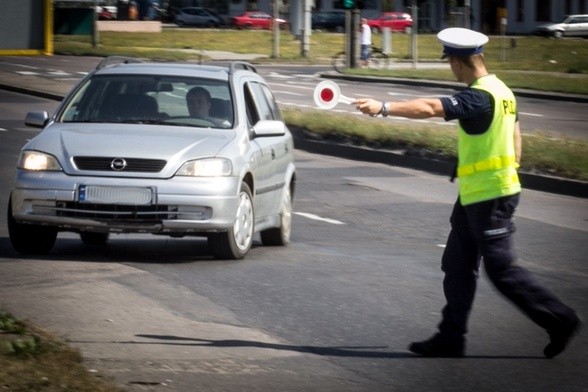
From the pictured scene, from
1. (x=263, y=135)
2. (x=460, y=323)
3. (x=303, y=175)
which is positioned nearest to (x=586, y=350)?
(x=460, y=323)

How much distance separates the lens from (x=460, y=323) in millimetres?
7488

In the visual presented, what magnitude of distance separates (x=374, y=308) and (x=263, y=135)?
277 centimetres

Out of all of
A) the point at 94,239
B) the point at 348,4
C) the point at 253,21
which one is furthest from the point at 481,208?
the point at 253,21

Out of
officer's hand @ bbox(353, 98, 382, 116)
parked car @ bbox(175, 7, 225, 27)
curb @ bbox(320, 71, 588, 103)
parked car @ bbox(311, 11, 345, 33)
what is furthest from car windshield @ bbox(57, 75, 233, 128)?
parked car @ bbox(175, 7, 225, 27)

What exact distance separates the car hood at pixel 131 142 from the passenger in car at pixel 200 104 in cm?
22

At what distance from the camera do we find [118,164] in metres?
10.4

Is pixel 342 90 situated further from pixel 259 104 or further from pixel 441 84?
pixel 259 104

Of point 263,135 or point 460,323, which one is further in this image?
point 263,135

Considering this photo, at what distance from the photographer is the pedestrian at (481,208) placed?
7.32 metres

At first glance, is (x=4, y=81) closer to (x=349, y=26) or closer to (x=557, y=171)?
(x=349, y=26)

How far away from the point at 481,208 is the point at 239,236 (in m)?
3.87

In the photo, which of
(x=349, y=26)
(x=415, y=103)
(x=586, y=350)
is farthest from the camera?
(x=349, y=26)

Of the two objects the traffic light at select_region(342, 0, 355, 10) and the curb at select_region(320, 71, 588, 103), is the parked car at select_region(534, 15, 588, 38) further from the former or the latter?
the traffic light at select_region(342, 0, 355, 10)

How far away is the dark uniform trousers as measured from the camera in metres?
7.34
